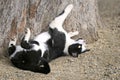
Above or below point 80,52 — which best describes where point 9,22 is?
above

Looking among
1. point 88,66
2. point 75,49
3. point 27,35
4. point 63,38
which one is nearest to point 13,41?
point 27,35

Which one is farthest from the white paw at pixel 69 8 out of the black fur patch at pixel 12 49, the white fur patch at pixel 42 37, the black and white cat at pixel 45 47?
the black fur patch at pixel 12 49

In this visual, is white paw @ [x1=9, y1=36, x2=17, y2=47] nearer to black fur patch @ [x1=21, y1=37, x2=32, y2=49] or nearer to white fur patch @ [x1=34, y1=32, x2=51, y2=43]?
black fur patch @ [x1=21, y1=37, x2=32, y2=49]

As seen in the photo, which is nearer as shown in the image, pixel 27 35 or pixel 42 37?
pixel 27 35

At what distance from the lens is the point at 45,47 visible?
21.3 feet

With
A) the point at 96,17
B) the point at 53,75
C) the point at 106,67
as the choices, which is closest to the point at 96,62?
the point at 106,67

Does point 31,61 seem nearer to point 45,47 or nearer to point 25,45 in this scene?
point 25,45

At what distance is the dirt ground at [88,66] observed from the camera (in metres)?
5.85

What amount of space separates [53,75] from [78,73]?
1.34 ft

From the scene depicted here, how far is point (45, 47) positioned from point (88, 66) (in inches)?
32.1

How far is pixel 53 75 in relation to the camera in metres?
5.89

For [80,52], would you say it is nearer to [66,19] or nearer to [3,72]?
[66,19]

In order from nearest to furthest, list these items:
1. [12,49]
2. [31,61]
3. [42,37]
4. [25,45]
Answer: [31,61] → [25,45] → [12,49] → [42,37]

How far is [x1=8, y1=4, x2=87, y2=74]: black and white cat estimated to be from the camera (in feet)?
20.0
